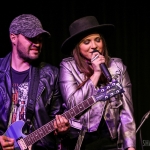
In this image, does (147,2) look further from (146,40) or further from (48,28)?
(48,28)

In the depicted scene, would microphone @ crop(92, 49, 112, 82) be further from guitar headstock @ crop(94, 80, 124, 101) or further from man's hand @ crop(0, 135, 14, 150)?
A: man's hand @ crop(0, 135, 14, 150)

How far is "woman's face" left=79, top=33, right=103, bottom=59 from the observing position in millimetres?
2842

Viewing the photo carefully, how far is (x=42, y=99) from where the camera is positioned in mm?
3002

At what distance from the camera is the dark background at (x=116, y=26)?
3.82m

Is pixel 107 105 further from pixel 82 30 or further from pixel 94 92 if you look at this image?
pixel 82 30

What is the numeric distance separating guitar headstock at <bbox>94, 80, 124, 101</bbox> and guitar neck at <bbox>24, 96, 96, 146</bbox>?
2.6 inches

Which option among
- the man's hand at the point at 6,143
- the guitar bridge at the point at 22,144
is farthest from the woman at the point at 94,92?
the man's hand at the point at 6,143

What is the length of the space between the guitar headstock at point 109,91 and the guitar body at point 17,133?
70 cm

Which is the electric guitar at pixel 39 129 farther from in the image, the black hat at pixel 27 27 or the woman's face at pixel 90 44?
the black hat at pixel 27 27

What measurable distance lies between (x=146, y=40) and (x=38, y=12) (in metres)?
1.31

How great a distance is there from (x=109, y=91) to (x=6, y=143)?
3.15ft

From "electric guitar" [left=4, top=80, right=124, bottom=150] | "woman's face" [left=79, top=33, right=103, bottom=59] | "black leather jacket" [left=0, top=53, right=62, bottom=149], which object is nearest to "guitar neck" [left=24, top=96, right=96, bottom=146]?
"electric guitar" [left=4, top=80, right=124, bottom=150]

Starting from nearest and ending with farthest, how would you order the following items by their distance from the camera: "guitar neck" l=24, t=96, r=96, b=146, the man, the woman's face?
"guitar neck" l=24, t=96, r=96, b=146 → the woman's face → the man

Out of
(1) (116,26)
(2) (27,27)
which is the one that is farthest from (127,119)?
(1) (116,26)
